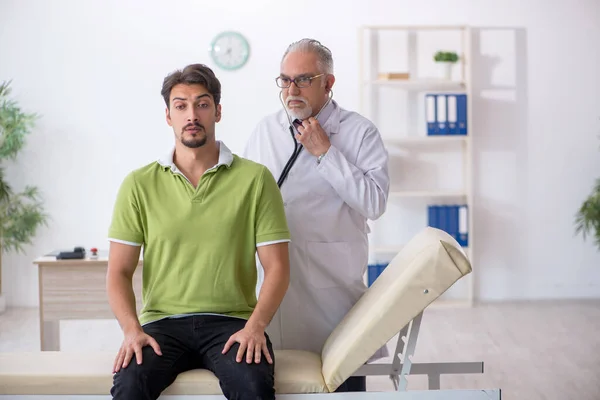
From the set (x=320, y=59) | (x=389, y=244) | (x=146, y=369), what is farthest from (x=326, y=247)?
(x=389, y=244)

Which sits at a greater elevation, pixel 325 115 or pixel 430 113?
pixel 430 113

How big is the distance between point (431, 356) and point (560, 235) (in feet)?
6.72

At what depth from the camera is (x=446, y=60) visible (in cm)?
555

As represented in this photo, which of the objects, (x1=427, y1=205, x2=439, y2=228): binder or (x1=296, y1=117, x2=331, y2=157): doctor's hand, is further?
(x1=427, y1=205, x2=439, y2=228): binder

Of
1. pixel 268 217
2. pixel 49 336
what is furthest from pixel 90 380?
pixel 49 336

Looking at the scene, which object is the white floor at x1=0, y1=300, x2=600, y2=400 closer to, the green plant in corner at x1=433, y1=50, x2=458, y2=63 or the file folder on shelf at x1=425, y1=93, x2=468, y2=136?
the file folder on shelf at x1=425, y1=93, x2=468, y2=136

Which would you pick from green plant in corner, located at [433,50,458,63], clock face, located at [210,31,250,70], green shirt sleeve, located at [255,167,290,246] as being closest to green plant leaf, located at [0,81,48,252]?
clock face, located at [210,31,250,70]

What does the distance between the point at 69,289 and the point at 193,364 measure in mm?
1779

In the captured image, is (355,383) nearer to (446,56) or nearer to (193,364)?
(193,364)

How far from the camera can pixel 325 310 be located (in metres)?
2.47

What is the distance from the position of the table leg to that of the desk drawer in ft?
0.16

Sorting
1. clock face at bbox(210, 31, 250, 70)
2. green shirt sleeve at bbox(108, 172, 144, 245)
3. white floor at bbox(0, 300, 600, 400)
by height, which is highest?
clock face at bbox(210, 31, 250, 70)

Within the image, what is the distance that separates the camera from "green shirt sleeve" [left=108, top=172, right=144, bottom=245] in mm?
2080

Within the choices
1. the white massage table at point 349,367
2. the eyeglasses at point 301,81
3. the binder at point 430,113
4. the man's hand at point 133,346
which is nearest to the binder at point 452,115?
the binder at point 430,113
